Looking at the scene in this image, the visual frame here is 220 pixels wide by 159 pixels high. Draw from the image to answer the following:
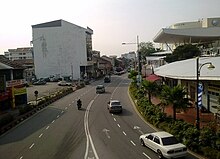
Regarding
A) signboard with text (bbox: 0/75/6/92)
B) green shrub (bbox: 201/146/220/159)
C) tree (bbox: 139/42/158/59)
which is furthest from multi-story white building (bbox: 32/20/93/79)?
green shrub (bbox: 201/146/220/159)

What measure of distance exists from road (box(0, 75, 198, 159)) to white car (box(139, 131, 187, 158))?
2.16 ft

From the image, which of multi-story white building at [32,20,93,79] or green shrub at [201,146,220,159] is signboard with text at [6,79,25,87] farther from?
multi-story white building at [32,20,93,79]

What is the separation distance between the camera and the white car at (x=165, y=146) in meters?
17.1

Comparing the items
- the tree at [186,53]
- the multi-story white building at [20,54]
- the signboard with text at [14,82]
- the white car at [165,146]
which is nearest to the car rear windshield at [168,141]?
the white car at [165,146]

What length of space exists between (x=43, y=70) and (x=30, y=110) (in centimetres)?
6584

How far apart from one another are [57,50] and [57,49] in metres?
0.32

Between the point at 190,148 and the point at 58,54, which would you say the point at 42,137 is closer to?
the point at 190,148

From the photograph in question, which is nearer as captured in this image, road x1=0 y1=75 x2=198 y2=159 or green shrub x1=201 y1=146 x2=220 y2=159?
green shrub x1=201 y1=146 x2=220 y2=159

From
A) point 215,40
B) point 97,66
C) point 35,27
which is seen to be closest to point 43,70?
point 35,27

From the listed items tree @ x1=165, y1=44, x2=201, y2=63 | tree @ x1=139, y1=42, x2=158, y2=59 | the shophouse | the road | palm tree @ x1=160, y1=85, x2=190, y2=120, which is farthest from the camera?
tree @ x1=139, y1=42, x2=158, y2=59

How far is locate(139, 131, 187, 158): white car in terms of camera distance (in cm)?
1706

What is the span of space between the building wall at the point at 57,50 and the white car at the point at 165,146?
79.6 metres

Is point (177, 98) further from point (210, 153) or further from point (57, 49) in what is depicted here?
point (57, 49)

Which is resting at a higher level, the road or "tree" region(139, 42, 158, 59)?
"tree" region(139, 42, 158, 59)
